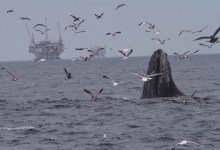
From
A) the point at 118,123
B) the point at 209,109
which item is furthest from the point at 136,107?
the point at 118,123

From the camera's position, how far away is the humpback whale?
41.4m

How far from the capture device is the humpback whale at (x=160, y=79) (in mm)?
41438

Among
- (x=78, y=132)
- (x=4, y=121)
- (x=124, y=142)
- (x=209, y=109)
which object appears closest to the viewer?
(x=124, y=142)

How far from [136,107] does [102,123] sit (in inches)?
329

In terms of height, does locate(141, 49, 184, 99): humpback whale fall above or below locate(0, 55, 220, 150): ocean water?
above

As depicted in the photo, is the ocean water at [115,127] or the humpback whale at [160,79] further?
the humpback whale at [160,79]

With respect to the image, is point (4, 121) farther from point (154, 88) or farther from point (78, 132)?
point (154, 88)

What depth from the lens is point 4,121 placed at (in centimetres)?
3275

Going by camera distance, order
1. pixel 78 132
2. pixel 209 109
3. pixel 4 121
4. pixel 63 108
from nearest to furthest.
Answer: pixel 78 132 → pixel 4 121 → pixel 209 109 → pixel 63 108

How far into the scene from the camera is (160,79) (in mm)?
41344

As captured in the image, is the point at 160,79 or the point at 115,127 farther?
the point at 160,79

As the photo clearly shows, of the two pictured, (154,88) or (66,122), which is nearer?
(66,122)

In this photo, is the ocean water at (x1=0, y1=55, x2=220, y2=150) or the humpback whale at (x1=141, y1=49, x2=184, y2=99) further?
the humpback whale at (x1=141, y1=49, x2=184, y2=99)

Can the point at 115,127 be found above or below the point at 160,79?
below
